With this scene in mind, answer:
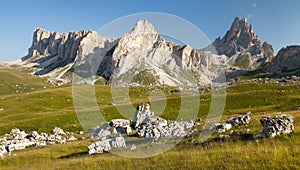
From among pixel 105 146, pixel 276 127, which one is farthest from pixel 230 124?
pixel 105 146

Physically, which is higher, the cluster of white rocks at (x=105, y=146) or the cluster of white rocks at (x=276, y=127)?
the cluster of white rocks at (x=276, y=127)

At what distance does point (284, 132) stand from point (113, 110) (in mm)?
94870

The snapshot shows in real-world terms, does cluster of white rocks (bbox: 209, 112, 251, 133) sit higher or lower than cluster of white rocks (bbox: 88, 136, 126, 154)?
higher

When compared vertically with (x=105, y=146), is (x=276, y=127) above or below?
above

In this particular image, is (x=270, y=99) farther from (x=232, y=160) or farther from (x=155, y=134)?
(x=232, y=160)

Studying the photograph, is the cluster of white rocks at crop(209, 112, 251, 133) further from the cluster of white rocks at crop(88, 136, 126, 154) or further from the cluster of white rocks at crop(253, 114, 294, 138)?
the cluster of white rocks at crop(88, 136, 126, 154)

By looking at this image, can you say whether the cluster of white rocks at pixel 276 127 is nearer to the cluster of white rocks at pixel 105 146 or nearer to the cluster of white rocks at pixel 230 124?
the cluster of white rocks at pixel 230 124

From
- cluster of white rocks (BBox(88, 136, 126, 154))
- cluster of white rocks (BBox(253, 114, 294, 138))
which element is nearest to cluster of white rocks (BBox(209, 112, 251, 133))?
cluster of white rocks (BBox(253, 114, 294, 138))

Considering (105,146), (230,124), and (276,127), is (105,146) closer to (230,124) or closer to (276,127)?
(230,124)

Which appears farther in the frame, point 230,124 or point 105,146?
point 105,146

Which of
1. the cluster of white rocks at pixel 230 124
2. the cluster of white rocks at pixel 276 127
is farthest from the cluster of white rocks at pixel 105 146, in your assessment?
the cluster of white rocks at pixel 276 127

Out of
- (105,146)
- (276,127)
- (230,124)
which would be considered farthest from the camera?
(105,146)

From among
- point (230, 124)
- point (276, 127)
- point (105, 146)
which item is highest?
point (276, 127)

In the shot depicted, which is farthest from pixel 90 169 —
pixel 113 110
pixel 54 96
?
pixel 54 96
